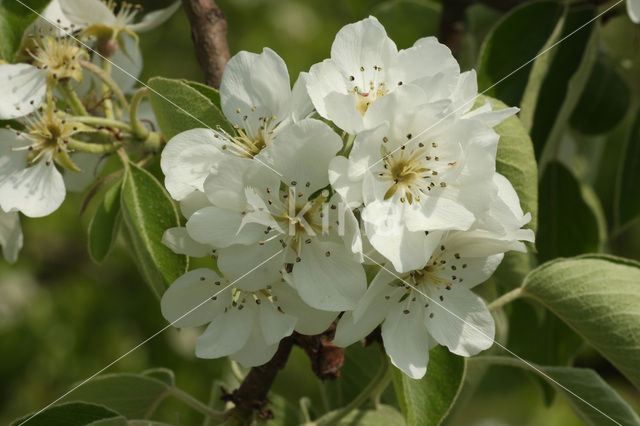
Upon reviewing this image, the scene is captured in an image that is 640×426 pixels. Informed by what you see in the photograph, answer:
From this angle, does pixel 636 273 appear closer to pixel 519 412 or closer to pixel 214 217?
pixel 214 217

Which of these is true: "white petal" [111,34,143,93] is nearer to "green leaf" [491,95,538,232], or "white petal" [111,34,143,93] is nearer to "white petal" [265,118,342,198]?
"white petal" [265,118,342,198]

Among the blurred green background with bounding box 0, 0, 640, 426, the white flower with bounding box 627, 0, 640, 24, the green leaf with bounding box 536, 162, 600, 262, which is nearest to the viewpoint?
the white flower with bounding box 627, 0, 640, 24

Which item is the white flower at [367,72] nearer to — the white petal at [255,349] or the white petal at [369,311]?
the white petal at [369,311]

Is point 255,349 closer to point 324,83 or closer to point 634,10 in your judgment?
point 324,83

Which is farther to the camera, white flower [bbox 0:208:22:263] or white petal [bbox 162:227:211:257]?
white flower [bbox 0:208:22:263]

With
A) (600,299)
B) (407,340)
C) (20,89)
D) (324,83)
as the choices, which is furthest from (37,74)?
(600,299)

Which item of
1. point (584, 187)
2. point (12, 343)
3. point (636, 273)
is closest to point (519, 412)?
point (584, 187)

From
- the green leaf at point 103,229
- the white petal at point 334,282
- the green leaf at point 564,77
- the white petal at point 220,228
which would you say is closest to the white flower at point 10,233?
the green leaf at point 103,229

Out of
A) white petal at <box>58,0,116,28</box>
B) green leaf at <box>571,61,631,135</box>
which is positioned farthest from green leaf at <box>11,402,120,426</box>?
green leaf at <box>571,61,631,135</box>
